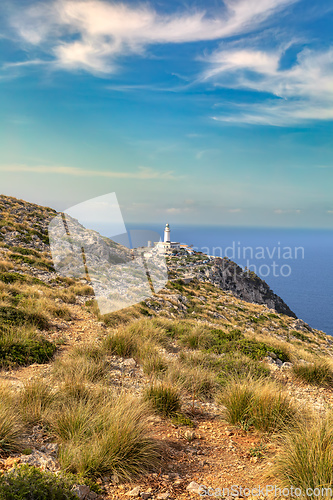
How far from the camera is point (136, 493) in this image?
2.89 m

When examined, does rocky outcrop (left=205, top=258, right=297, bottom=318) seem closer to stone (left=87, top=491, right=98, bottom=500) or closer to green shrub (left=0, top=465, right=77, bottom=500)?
stone (left=87, top=491, right=98, bottom=500)

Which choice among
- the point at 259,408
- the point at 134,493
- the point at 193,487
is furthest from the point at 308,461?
the point at 134,493

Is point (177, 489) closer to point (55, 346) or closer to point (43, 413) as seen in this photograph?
point (43, 413)

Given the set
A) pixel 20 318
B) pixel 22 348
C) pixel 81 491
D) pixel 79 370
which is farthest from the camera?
pixel 20 318

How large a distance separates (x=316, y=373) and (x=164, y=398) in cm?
459

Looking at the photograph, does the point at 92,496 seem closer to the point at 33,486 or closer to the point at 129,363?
the point at 33,486

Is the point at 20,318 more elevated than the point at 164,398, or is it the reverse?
the point at 20,318

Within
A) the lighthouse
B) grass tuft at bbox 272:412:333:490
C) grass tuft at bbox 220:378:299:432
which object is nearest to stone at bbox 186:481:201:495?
grass tuft at bbox 272:412:333:490

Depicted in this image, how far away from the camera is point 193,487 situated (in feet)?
9.96

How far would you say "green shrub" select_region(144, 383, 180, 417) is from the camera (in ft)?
15.5

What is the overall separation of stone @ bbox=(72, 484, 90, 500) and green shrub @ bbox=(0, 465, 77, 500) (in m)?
0.05

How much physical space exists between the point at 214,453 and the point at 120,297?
1154cm

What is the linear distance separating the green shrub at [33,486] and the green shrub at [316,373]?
256 inches

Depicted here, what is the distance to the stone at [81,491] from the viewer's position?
2551 mm
